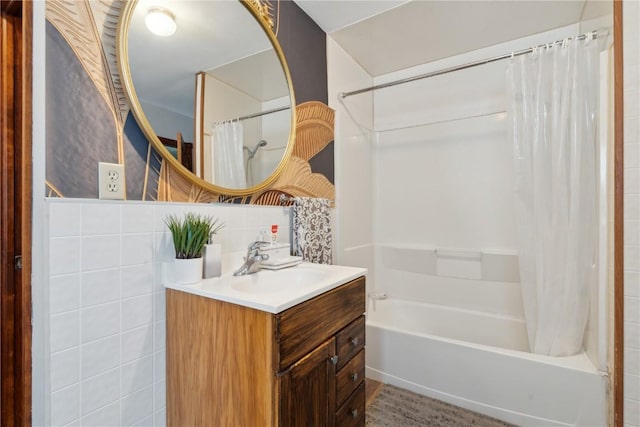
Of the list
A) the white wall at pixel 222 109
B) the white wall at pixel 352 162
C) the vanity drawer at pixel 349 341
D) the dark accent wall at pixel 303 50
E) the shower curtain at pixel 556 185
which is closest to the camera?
the vanity drawer at pixel 349 341

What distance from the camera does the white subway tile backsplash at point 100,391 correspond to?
88cm

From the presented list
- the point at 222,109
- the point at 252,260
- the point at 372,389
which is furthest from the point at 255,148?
the point at 372,389

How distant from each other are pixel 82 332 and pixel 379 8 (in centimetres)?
212

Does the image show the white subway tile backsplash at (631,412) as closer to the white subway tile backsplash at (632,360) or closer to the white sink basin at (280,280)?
the white subway tile backsplash at (632,360)

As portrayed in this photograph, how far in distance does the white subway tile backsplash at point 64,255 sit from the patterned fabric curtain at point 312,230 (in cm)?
96

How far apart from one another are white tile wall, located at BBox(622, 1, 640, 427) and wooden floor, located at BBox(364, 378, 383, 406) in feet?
3.70

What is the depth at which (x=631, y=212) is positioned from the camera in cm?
126

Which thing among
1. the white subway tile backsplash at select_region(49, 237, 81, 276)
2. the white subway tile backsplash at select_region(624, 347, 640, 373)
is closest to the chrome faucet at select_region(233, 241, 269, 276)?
the white subway tile backsplash at select_region(49, 237, 81, 276)

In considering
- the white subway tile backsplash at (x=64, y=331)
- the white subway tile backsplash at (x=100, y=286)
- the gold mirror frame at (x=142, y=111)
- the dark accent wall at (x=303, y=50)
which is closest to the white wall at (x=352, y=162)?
the dark accent wall at (x=303, y=50)

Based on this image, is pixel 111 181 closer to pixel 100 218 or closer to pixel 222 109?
pixel 100 218

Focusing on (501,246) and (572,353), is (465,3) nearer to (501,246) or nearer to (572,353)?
(501,246)

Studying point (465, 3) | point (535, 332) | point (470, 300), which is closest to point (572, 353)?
point (535, 332)

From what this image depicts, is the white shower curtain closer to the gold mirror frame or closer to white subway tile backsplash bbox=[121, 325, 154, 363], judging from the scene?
the gold mirror frame

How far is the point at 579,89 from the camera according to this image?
61.6 inches
